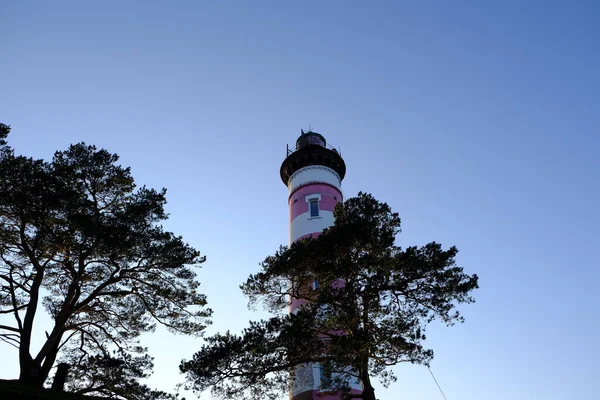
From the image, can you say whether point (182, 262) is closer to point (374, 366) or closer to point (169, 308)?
point (169, 308)

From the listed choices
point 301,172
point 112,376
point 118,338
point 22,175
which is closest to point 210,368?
point 112,376

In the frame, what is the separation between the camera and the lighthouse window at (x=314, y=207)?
25453mm

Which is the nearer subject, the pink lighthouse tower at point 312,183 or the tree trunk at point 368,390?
the tree trunk at point 368,390

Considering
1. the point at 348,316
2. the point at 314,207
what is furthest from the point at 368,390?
the point at 314,207

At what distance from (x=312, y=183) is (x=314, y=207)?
1.65 metres

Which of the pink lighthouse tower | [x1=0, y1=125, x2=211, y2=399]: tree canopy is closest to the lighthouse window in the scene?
the pink lighthouse tower

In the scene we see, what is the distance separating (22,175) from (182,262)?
20.4 ft

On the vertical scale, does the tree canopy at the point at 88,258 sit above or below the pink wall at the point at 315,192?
below

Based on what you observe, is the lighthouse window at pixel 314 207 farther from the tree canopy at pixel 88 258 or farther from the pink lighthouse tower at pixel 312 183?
the tree canopy at pixel 88 258

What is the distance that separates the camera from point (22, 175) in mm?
15734

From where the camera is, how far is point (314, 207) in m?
25.9

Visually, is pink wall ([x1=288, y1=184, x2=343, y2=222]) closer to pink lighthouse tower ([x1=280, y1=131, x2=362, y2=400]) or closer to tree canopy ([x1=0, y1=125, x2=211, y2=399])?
pink lighthouse tower ([x1=280, y1=131, x2=362, y2=400])

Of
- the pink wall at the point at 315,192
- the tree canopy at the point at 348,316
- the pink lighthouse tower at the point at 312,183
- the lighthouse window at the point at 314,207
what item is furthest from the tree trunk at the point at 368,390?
the pink wall at the point at 315,192

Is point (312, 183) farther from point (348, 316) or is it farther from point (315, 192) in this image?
point (348, 316)
